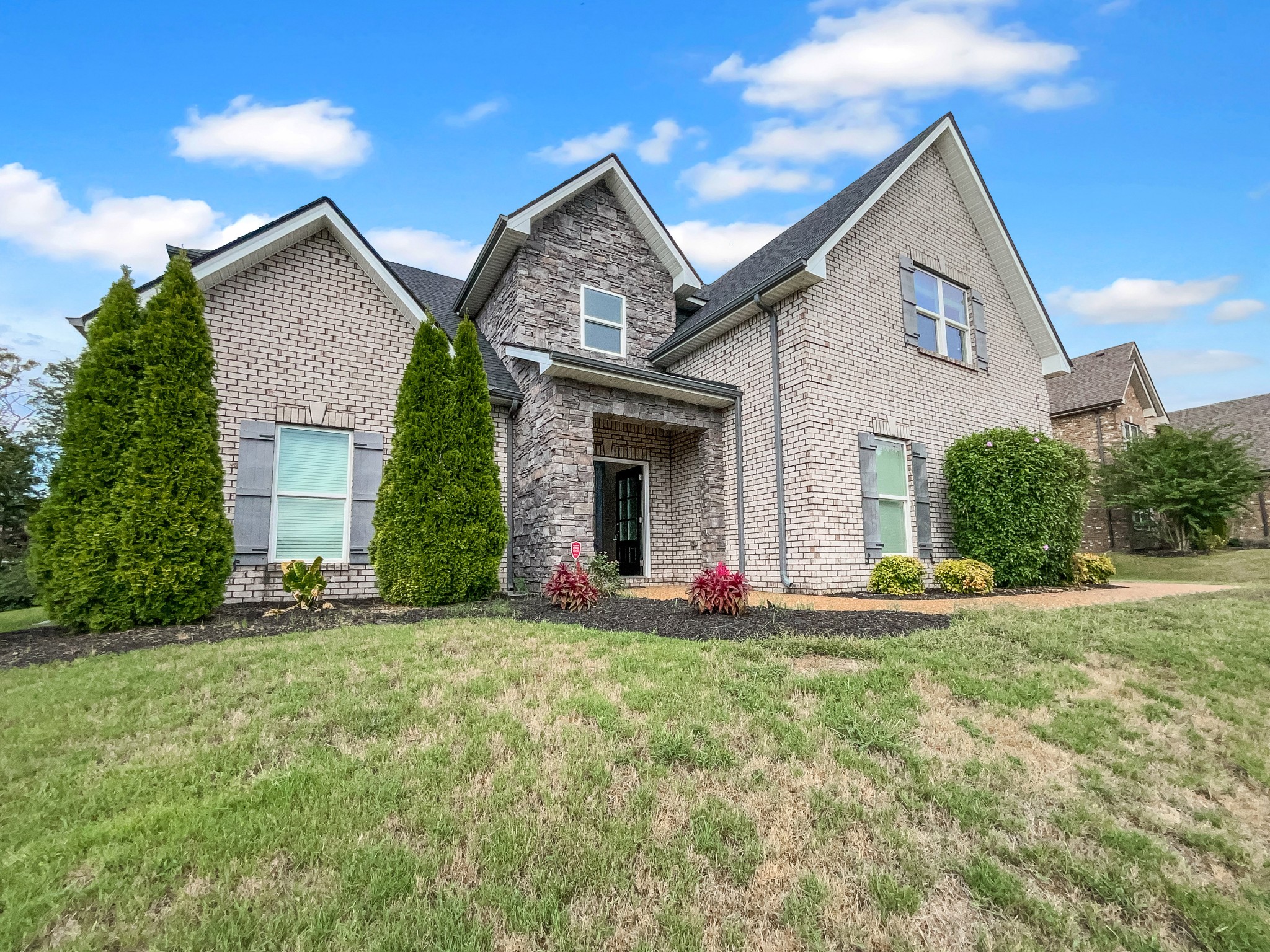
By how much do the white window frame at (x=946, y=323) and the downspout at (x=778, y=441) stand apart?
324 centimetres

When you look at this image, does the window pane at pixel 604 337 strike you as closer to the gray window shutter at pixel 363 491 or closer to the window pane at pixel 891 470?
the gray window shutter at pixel 363 491

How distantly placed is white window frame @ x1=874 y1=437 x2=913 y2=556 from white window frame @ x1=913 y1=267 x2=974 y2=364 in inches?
95.6

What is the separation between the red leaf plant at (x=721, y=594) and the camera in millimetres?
5777

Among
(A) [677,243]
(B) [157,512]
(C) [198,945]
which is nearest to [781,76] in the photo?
(A) [677,243]

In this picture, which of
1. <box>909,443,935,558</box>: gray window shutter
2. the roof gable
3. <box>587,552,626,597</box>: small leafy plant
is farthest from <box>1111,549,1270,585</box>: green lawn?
<box>587,552,626,597</box>: small leafy plant

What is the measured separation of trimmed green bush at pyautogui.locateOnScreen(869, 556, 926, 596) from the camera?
27.6 feet

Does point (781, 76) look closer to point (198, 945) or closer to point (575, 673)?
point (575, 673)

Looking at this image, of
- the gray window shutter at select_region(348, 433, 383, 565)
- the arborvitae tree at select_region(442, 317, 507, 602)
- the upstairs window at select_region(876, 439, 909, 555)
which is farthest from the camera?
the upstairs window at select_region(876, 439, 909, 555)

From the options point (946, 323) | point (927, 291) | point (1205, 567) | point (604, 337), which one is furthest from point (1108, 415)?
point (604, 337)

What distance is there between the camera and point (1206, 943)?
1944 millimetres

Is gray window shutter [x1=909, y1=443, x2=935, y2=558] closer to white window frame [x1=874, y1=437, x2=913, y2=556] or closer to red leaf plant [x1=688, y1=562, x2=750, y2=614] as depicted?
white window frame [x1=874, y1=437, x2=913, y2=556]

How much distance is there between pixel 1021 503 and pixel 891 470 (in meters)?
2.01

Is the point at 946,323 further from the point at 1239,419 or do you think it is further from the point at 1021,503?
the point at 1239,419

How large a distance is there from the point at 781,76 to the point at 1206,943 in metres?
10.2
